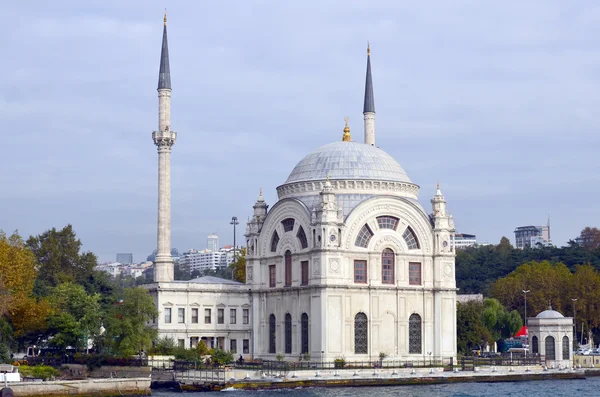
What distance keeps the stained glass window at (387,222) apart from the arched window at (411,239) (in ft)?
3.26

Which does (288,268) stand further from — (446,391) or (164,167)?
(446,391)

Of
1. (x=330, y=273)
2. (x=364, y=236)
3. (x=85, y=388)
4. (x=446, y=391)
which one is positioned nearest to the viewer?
(x=85, y=388)

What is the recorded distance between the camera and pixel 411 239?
7131 cm

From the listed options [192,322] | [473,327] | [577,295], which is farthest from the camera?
[577,295]

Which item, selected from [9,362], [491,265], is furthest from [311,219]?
[491,265]

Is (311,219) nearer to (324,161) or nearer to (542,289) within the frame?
(324,161)

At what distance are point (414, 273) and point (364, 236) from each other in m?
4.47

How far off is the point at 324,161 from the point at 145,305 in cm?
1556

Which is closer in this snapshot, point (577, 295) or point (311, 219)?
point (311, 219)

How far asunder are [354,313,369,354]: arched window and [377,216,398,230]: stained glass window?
578cm

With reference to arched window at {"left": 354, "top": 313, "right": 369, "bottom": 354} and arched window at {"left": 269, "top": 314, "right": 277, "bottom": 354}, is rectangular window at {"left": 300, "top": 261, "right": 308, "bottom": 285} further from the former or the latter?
arched window at {"left": 269, "top": 314, "right": 277, "bottom": 354}

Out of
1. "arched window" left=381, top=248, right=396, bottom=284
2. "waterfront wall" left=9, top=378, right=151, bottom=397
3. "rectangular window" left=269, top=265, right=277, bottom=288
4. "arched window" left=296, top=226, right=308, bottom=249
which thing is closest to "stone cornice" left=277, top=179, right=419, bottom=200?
"arched window" left=296, top=226, right=308, bottom=249

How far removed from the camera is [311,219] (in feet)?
226

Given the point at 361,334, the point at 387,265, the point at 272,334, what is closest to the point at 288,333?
the point at 272,334
